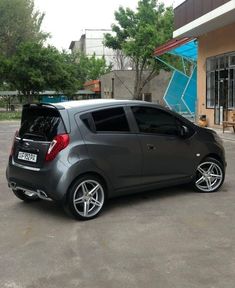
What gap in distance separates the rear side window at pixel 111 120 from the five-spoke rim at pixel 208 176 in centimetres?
163

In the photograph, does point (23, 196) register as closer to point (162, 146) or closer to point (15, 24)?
point (162, 146)

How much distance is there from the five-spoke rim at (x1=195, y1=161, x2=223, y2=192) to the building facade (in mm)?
10852

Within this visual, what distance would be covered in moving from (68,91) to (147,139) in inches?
1475

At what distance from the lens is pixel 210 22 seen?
1894 centimetres

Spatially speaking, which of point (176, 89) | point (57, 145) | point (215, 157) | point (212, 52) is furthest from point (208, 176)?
point (176, 89)

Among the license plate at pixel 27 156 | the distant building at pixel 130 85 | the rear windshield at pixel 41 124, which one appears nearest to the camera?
the rear windshield at pixel 41 124

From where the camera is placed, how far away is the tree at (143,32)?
128 feet

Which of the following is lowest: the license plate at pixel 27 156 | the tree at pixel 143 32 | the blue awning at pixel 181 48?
the license plate at pixel 27 156

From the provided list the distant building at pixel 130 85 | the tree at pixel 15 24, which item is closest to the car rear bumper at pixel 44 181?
the tree at pixel 15 24

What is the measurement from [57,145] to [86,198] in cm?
81

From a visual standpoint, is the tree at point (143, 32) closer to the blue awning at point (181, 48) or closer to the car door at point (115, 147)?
the blue awning at point (181, 48)

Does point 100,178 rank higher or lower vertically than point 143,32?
lower

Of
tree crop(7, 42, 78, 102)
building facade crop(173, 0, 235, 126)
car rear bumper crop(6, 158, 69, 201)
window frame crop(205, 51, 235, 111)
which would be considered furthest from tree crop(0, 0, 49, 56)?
car rear bumper crop(6, 158, 69, 201)

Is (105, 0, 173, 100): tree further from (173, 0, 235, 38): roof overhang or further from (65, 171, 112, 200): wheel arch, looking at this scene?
(65, 171, 112, 200): wheel arch
